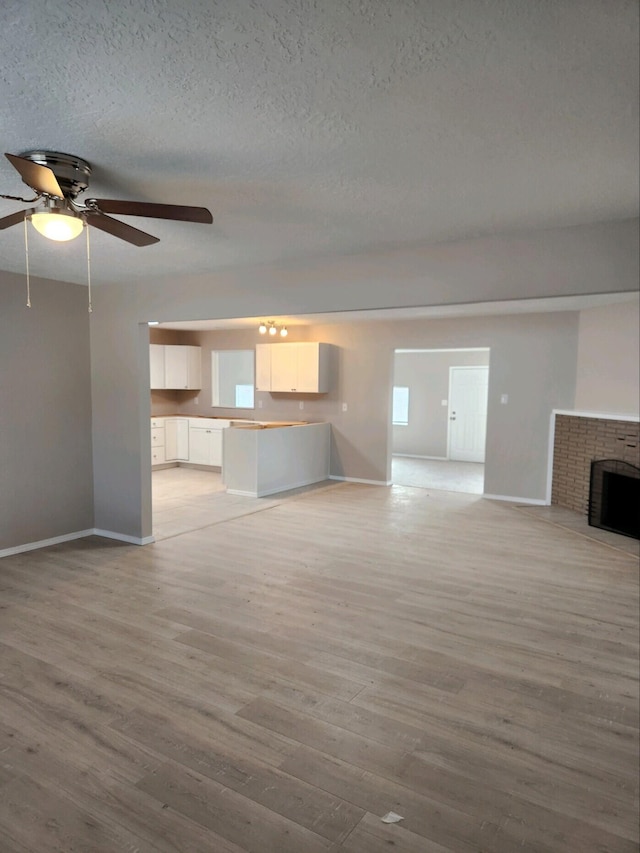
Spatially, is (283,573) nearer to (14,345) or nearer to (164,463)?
(14,345)

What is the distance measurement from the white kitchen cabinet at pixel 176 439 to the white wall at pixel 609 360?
6042mm

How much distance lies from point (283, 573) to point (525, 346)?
4384mm

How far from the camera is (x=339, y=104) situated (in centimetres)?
170

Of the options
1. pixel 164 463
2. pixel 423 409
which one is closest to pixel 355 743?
pixel 164 463

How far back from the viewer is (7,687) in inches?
107

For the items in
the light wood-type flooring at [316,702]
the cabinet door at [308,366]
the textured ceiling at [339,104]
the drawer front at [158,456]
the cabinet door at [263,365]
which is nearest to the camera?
the textured ceiling at [339,104]

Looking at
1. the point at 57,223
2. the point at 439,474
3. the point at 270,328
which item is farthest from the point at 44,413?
the point at 439,474

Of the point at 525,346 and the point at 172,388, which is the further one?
the point at 172,388

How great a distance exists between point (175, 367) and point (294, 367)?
2332 mm

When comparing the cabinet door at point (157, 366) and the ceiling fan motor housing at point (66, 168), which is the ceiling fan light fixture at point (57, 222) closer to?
the ceiling fan motor housing at point (66, 168)

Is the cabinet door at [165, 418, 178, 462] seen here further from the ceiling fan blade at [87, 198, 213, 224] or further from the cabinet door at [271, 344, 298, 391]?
the ceiling fan blade at [87, 198, 213, 224]

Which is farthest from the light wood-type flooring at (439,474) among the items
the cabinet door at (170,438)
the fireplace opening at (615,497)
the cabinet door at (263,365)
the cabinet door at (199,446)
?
the cabinet door at (170,438)

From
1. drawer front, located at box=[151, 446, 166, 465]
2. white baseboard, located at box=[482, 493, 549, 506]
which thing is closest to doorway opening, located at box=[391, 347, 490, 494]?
white baseboard, located at box=[482, 493, 549, 506]

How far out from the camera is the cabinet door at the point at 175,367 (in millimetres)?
9211
